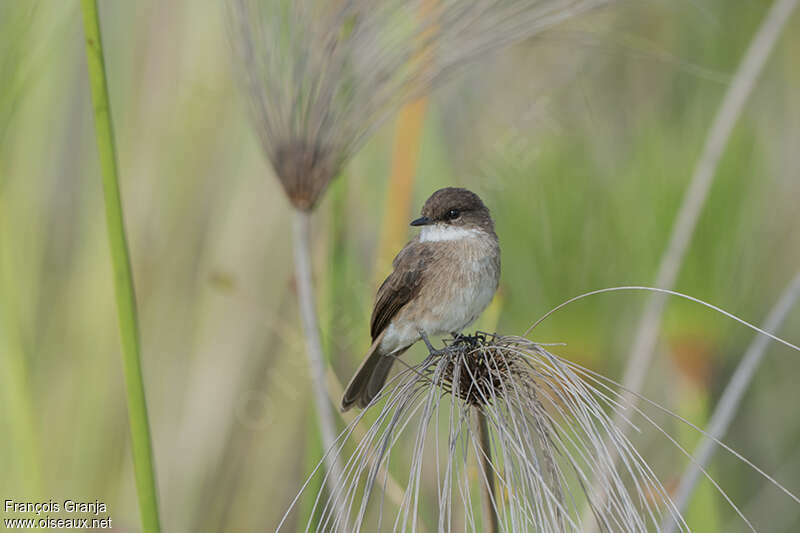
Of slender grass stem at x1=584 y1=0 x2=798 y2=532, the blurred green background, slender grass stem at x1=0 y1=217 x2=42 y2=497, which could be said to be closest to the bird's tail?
the blurred green background

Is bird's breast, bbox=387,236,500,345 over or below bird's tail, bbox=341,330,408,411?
over

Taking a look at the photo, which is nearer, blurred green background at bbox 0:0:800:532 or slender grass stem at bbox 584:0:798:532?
slender grass stem at bbox 584:0:798:532

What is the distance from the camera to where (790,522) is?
339cm

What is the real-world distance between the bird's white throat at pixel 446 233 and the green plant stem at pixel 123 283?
3.65 feet

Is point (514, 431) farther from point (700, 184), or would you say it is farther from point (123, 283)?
point (700, 184)

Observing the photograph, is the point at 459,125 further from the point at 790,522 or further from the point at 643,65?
the point at 790,522

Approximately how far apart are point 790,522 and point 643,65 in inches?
73.2

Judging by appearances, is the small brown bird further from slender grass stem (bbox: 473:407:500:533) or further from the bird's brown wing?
slender grass stem (bbox: 473:407:500:533)

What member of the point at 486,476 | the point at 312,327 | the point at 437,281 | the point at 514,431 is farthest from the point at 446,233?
the point at 486,476

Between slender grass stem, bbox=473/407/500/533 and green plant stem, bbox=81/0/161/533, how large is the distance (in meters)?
0.61

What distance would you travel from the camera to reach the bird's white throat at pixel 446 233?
2.55m

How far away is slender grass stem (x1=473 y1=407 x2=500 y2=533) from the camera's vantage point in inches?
58.5

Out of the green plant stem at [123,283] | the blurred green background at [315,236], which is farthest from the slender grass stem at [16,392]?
the green plant stem at [123,283]

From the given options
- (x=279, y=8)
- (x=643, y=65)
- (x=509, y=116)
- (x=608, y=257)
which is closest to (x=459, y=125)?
(x=509, y=116)
